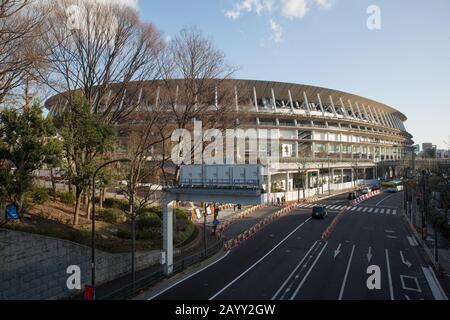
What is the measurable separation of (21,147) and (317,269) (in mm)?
17041

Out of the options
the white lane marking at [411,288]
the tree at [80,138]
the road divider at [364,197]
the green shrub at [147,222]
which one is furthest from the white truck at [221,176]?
the road divider at [364,197]

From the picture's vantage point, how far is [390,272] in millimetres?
19359

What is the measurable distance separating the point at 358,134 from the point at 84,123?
260ft

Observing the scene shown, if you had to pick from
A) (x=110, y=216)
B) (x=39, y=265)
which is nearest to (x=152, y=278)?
(x=39, y=265)

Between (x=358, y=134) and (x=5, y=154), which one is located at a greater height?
(x=358, y=134)

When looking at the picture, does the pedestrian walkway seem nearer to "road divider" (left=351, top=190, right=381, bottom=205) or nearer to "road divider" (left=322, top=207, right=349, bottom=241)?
"road divider" (left=322, top=207, right=349, bottom=241)

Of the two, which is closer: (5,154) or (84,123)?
(5,154)

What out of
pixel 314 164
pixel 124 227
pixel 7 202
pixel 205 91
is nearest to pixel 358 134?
pixel 314 164

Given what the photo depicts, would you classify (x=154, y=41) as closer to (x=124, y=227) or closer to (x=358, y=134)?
(x=124, y=227)

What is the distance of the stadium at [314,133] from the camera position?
2552 inches

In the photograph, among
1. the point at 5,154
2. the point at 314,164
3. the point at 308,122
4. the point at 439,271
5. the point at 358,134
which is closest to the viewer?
the point at 5,154

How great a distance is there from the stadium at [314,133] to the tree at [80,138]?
107 ft

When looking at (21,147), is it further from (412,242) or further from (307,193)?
(307,193)

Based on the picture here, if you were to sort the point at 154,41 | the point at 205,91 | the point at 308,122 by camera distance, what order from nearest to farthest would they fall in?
the point at 154,41
the point at 205,91
the point at 308,122
